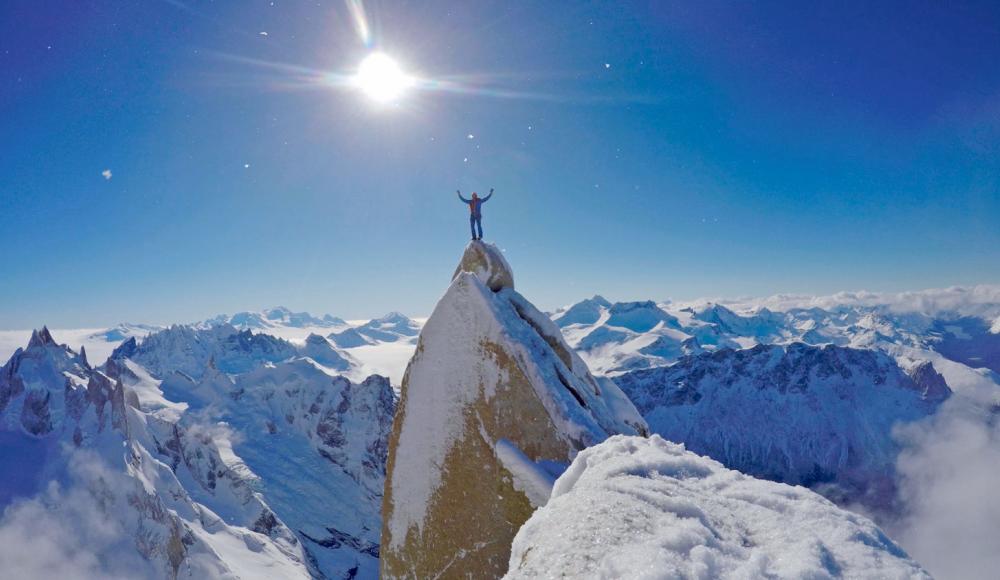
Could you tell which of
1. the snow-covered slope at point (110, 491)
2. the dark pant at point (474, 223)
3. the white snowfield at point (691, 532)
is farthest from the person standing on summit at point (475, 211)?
the snow-covered slope at point (110, 491)

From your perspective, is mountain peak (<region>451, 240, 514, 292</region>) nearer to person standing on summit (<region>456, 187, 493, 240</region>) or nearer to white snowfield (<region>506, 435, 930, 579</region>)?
person standing on summit (<region>456, 187, 493, 240</region>)

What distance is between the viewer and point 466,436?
57.7ft

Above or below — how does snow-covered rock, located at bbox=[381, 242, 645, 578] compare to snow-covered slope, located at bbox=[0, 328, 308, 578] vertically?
above

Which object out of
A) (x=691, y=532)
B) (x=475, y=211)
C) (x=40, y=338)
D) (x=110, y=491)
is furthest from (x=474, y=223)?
(x=40, y=338)

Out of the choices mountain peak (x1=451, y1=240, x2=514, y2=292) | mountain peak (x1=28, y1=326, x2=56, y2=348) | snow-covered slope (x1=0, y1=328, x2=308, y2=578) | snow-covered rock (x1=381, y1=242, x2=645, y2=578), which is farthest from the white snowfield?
mountain peak (x1=28, y1=326, x2=56, y2=348)

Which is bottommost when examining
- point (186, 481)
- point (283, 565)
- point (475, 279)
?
point (283, 565)

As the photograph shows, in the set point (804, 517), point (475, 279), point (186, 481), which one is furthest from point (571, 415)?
point (186, 481)

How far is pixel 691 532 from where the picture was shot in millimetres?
5926

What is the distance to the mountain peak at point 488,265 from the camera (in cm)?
2286

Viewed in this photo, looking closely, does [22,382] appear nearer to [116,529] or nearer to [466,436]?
[116,529]

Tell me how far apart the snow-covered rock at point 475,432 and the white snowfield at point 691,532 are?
747cm

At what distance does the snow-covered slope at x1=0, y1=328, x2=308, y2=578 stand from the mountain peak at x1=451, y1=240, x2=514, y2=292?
114918mm

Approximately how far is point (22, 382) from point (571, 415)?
196m

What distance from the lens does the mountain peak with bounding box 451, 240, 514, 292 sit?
22859mm
